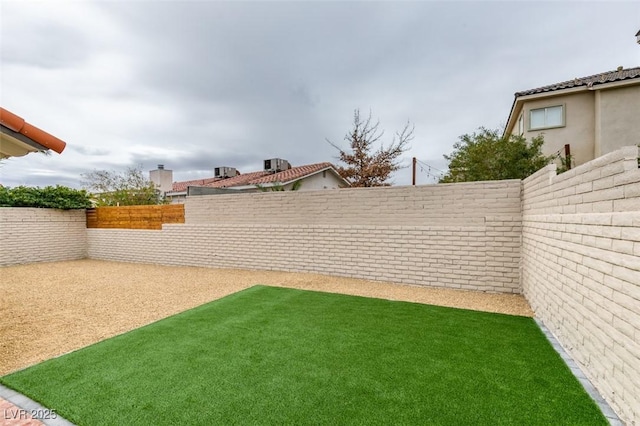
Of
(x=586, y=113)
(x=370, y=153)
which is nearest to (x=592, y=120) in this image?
(x=586, y=113)

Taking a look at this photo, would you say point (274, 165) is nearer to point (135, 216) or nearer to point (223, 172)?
point (223, 172)

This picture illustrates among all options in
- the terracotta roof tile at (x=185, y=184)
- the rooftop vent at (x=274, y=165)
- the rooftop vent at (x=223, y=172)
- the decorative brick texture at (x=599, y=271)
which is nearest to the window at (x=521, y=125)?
the decorative brick texture at (x=599, y=271)

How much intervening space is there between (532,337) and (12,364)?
595cm

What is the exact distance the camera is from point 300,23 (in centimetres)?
784

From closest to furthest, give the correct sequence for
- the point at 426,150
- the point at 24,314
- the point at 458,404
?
the point at 458,404 → the point at 24,314 → the point at 426,150

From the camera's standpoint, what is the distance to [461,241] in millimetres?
6098

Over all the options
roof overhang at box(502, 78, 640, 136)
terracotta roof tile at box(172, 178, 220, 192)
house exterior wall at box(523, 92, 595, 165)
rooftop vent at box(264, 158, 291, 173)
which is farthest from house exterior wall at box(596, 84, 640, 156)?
terracotta roof tile at box(172, 178, 220, 192)

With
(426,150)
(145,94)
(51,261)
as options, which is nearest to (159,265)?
(51,261)

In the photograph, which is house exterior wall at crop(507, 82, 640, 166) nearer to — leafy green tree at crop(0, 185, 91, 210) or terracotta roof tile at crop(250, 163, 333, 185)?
terracotta roof tile at crop(250, 163, 333, 185)

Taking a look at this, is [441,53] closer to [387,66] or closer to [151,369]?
[387,66]

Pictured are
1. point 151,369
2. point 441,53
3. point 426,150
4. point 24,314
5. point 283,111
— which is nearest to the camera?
point 151,369

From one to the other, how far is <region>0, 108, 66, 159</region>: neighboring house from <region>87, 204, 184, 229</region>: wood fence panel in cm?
634

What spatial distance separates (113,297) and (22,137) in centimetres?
399

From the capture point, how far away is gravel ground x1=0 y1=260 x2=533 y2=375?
396cm
